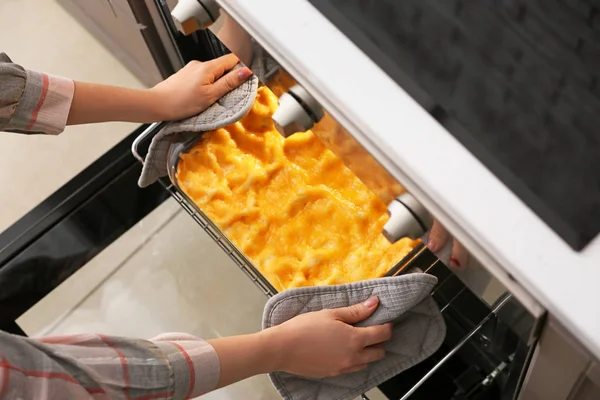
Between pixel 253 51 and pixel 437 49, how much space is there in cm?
17

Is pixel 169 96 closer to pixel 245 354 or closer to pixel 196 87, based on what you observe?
pixel 196 87

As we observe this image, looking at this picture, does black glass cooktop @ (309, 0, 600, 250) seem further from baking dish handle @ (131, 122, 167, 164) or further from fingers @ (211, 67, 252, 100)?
baking dish handle @ (131, 122, 167, 164)

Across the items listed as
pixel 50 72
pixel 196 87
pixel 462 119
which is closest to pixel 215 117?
pixel 196 87

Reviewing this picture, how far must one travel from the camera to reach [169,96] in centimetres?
82

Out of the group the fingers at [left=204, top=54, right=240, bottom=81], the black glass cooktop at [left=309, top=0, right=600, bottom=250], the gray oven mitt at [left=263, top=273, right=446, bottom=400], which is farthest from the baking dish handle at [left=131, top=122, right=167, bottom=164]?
the black glass cooktop at [left=309, top=0, right=600, bottom=250]

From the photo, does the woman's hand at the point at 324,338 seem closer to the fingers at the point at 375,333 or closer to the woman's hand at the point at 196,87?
the fingers at the point at 375,333

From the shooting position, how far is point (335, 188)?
83 cm

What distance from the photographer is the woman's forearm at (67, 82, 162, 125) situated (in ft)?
2.68

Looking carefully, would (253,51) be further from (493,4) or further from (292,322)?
(292,322)

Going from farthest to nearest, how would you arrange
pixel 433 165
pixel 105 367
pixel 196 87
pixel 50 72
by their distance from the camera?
pixel 50 72 < pixel 196 87 < pixel 105 367 < pixel 433 165

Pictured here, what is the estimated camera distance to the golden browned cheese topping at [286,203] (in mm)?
792

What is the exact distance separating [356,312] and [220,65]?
0.35 metres

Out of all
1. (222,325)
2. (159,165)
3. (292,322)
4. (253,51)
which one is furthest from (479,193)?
(222,325)

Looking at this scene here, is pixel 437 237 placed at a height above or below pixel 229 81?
below
